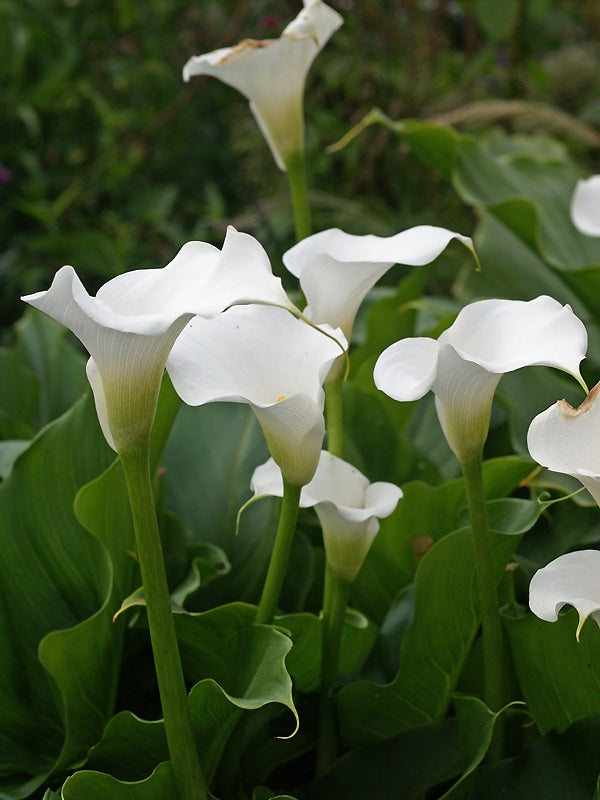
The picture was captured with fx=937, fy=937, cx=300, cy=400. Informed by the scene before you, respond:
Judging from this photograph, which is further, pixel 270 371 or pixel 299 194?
pixel 299 194

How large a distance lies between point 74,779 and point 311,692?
17 cm

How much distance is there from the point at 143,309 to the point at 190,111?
1657mm

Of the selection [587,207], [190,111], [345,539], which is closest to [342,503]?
[345,539]

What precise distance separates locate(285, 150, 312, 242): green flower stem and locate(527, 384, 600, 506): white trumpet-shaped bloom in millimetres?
263

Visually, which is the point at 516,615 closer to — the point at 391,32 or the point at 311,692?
the point at 311,692

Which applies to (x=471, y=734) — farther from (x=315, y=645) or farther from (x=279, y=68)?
(x=279, y=68)

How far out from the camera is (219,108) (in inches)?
77.7

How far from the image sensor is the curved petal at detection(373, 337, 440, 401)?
0.37 m

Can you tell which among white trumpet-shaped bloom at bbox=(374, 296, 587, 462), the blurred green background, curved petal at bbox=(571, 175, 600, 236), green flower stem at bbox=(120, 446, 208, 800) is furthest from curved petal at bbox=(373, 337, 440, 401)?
the blurred green background

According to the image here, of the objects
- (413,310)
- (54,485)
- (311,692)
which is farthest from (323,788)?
(413,310)

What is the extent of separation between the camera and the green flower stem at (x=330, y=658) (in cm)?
49

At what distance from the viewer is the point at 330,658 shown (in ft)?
1.69

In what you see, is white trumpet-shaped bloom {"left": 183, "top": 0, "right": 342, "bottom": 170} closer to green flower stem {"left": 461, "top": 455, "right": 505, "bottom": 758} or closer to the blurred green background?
green flower stem {"left": 461, "top": 455, "right": 505, "bottom": 758}

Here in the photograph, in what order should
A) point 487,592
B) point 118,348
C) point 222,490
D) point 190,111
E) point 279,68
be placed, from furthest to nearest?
point 190,111 → point 222,490 → point 279,68 → point 487,592 → point 118,348
